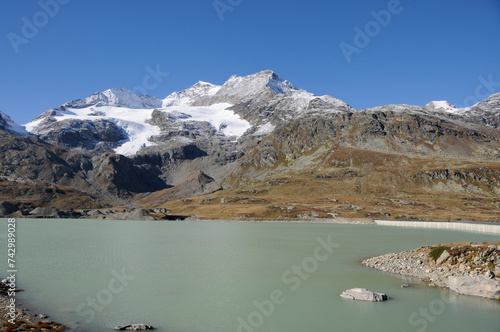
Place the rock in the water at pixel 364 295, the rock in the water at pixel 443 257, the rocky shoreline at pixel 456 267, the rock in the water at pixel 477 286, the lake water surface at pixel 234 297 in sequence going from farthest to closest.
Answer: the rock in the water at pixel 443 257 < the rocky shoreline at pixel 456 267 < the rock in the water at pixel 477 286 < the rock in the water at pixel 364 295 < the lake water surface at pixel 234 297

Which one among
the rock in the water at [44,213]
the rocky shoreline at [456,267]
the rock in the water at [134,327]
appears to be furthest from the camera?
the rock in the water at [44,213]

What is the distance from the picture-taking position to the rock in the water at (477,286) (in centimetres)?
2611

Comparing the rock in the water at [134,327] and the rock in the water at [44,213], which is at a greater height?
the rock in the water at [44,213]

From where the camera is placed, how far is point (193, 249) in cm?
5534

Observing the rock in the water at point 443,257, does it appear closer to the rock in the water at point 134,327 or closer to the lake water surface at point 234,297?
the lake water surface at point 234,297

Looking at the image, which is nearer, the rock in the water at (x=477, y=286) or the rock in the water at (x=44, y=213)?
the rock in the water at (x=477, y=286)

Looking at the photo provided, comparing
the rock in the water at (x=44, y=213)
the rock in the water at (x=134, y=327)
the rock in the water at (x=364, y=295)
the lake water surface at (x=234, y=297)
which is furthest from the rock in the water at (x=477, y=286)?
the rock in the water at (x=44, y=213)

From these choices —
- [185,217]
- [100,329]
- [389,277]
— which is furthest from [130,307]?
[185,217]

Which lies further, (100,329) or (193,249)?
(193,249)

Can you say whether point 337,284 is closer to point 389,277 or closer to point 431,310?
point 389,277

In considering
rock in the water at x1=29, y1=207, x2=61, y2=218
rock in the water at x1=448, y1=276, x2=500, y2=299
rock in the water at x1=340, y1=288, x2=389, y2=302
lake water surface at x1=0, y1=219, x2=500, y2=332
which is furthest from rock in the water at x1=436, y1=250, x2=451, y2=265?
rock in the water at x1=29, y1=207, x2=61, y2=218

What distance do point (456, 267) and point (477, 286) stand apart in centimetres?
578

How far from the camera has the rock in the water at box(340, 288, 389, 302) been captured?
25.4 metres

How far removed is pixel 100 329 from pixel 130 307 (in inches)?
167
